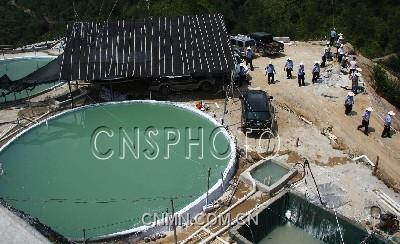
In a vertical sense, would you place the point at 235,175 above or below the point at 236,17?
below

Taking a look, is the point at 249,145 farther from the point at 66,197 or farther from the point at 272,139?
the point at 66,197

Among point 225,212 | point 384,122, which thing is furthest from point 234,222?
point 384,122

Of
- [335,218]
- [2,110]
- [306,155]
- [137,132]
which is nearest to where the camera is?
[335,218]

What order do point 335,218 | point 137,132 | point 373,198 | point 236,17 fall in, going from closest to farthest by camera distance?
1. point 335,218
2. point 373,198
3. point 137,132
4. point 236,17

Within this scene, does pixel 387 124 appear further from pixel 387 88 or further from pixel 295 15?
pixel 295 15

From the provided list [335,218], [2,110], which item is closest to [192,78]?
[2,110]
